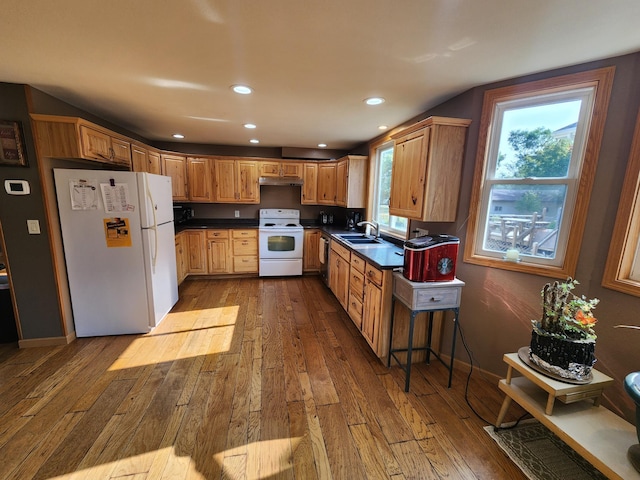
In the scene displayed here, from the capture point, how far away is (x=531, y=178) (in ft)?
6.23

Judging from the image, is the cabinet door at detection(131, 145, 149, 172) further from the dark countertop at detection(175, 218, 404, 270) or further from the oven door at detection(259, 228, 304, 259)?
the oven door at detection(259, 228, 304, 259)

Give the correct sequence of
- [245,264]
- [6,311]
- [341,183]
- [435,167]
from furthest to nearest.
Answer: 1. [245,264]
2. [341,183]
3. [6,311]
4. [435,167]

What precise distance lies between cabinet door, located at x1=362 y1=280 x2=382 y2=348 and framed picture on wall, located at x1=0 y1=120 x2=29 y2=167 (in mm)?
3176

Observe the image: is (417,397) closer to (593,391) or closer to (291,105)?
(593,391)

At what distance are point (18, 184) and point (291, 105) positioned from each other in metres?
2.47

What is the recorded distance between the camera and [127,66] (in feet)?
5.96

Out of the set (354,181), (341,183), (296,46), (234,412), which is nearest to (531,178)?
(296,46)

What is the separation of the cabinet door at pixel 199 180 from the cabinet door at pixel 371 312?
3.38 meters

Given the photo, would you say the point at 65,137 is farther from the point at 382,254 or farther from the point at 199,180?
the point at 382,254

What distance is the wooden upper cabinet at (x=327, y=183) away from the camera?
4676mm

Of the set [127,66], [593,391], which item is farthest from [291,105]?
[593,391]

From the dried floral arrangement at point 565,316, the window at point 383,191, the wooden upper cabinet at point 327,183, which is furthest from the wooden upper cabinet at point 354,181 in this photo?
the dried floral arrangement at point 565,316

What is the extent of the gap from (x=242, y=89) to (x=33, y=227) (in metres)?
2.22

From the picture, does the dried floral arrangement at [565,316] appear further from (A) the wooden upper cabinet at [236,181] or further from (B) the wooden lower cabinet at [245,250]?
(A) the wooden upper cabinet at [236,181]
